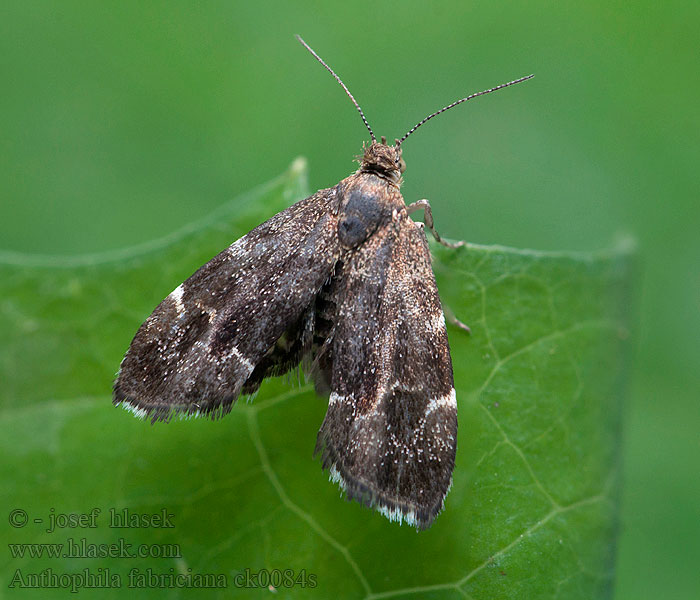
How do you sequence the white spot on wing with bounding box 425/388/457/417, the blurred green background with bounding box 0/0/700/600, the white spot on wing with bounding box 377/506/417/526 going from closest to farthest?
the white spot on wing with bounding box 377/506/417/526
the white spot on wing with bounding box 425/388/457/417
the blurred green background with bounding box 0/0/700/600

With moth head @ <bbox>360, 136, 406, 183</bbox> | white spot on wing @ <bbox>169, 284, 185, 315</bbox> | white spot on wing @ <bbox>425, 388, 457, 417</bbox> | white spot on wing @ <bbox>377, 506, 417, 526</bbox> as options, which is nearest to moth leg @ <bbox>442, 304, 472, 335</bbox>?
white spot on wing @ <bbox>425, 388, 457, 417</bbox>

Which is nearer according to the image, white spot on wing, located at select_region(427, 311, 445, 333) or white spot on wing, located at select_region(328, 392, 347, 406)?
white spot on wing, located at select_region(328, 392, 347, 406)

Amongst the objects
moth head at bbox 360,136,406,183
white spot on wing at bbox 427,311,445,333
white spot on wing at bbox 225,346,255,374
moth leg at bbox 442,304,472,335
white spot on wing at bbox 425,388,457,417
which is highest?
moth head at bbox 360,136,406,183

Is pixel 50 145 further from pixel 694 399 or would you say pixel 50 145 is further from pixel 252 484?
pixel 694 399

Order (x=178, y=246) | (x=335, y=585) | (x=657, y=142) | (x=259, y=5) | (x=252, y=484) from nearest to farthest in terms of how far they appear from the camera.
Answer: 1. (x=335, y=585)
2. (x=252, y=484)
3. (x=178, y=246)
4. (x=657, y=142)
5. (x=259, y=5)

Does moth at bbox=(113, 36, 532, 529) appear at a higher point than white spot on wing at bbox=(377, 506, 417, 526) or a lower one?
higher

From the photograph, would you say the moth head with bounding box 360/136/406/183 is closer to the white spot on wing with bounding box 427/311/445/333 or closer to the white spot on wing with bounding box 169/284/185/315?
the white spot on wing with bounding box 427/311/445/333

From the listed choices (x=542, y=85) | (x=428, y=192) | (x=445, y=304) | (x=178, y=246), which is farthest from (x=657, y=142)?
(x=178, y=246)
